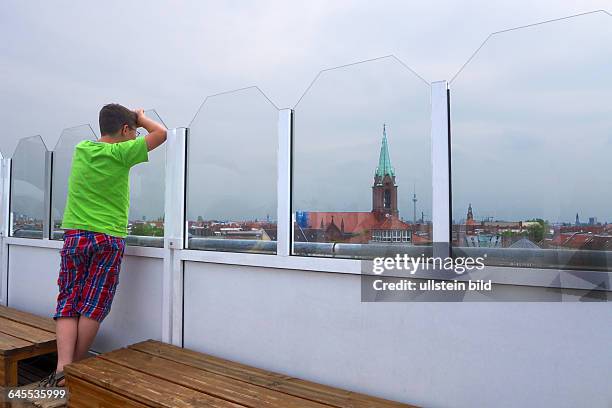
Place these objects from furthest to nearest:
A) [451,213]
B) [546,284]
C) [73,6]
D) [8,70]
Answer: [8,70]
[73,6]
[451,213]
[546,284]

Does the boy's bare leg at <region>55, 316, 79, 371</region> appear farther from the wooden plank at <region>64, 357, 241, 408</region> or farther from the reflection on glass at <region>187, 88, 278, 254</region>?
the reflection on glass at <region>187, 88, 278, 254</region>

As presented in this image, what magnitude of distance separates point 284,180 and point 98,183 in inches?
34.9

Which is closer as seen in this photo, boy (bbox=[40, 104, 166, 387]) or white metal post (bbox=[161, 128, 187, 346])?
boy (bbox=[40, 104, 166, 387])

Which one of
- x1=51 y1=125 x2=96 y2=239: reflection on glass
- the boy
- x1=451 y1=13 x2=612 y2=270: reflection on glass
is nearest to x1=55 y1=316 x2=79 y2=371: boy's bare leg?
the boy

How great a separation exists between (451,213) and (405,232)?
0.54 ft

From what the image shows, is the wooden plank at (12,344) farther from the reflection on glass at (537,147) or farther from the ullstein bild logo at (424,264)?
the reflection on glass at (537,147)

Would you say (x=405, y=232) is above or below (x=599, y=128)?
below

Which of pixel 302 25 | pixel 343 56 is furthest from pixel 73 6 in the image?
pixel 343 56

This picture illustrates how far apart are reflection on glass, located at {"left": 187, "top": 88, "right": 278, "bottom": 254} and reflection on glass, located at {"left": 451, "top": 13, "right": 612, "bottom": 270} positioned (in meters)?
0.77

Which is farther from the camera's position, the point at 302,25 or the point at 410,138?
the point at 302,25

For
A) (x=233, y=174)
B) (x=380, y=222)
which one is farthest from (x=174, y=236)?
(x=380, y=222)

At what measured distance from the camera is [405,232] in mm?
1471

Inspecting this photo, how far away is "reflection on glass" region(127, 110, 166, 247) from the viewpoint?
2160 mm

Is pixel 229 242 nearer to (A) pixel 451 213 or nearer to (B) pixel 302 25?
(A) pixel 451 213
